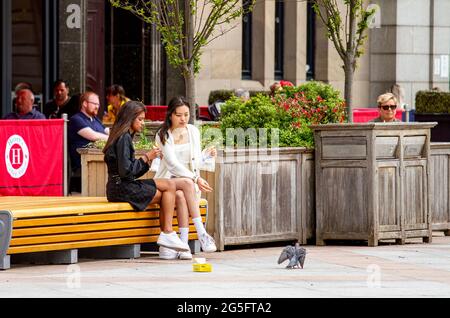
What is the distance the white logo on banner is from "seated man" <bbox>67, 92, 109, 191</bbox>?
108 cm

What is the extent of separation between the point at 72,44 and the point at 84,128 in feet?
23.8

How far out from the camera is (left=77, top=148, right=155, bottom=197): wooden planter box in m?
15.3

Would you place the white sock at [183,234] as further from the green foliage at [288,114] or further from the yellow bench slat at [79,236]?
the green foliage at [288,114]

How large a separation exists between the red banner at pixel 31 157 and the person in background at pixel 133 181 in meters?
3.42

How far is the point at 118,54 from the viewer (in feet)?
88.3

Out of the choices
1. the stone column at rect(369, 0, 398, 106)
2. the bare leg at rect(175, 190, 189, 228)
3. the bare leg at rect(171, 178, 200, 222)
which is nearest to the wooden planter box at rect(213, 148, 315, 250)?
the bare leg at rect(171, 178, 200, 222)

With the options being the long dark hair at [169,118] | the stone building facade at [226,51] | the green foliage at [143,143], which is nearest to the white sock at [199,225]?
the long dark hair at [169,118]

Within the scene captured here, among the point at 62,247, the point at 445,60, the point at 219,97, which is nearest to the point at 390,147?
the point at 62,247

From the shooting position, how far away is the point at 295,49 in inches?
1175

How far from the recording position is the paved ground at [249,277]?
11336 mm

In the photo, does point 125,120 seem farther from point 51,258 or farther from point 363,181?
point 363,181

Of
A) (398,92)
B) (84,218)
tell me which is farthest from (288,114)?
(398,92)

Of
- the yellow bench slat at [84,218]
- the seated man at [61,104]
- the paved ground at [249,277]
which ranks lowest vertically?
the paved ground at [249,277]
